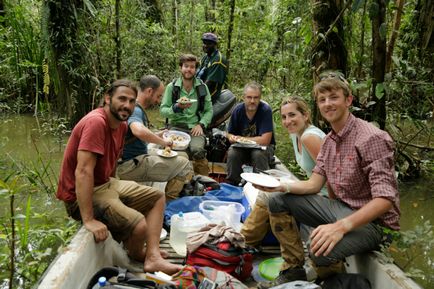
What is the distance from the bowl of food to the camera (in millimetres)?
4730

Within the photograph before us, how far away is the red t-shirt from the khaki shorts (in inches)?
4.1

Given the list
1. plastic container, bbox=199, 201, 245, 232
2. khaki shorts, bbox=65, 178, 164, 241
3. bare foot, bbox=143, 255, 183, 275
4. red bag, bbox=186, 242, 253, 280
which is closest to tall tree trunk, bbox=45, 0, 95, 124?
plastic container, bbox=199, 201, 245, 232

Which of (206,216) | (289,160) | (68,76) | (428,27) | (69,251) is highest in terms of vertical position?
(428,27)

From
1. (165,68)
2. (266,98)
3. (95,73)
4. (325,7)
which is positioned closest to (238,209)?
(325,7)

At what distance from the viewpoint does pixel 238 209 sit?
384 centimetres

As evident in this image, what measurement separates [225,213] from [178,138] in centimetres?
141

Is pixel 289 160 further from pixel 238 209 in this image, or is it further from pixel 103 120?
pixel 103 120

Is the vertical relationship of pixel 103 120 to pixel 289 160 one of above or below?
above

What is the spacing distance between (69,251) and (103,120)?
0.91m

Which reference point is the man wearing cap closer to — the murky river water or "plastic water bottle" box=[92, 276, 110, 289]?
the murky river water

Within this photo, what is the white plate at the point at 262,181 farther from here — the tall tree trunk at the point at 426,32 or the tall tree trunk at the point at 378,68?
the tall tree trunk at the point at 426,32

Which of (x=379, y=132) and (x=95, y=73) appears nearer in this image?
(x=379, y=132)

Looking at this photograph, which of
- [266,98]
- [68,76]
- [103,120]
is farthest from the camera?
[266,98]

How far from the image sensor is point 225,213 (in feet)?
12.2
